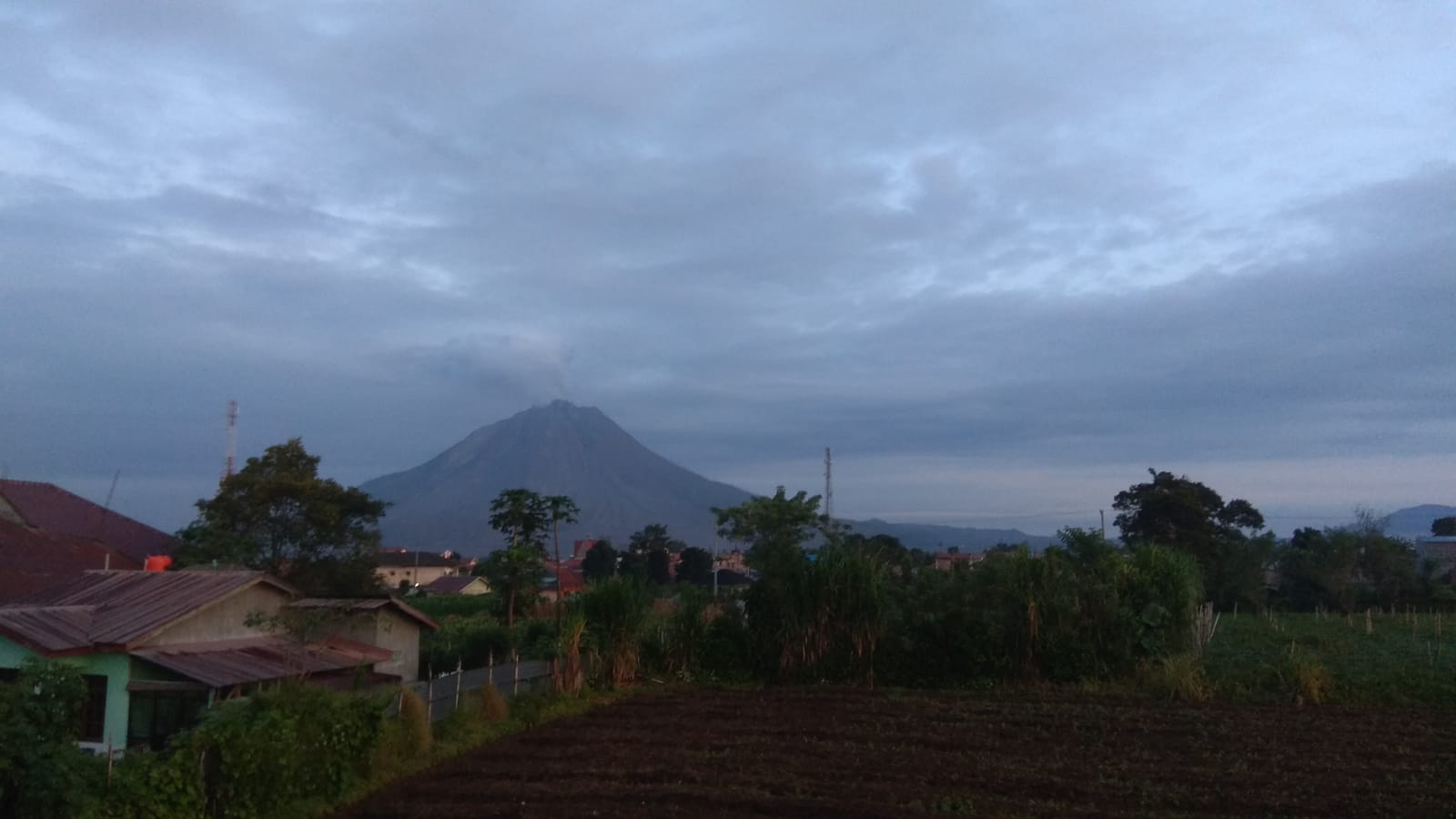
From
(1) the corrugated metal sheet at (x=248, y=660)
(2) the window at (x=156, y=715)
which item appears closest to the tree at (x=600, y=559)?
(1) the corrugated metal sheet at (x=248, y=660)

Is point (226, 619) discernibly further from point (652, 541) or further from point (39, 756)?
point (652, 541)

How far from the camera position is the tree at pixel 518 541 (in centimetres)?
1847

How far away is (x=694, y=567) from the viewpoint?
4553cm

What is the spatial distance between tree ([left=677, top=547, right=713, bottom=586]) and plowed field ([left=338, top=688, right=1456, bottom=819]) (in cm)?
3131

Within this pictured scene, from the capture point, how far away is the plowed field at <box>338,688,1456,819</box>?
827 cm

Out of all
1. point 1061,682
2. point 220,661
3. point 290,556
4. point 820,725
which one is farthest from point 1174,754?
point 290,556

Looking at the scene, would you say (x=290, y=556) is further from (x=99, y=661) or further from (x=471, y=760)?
(x=471, y=760)

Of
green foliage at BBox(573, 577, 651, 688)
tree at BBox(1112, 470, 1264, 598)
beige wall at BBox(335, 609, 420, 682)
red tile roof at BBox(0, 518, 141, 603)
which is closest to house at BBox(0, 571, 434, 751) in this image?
beige wall at BBox(335, 609, 420, 682)

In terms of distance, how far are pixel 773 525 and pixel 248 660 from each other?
878 cm

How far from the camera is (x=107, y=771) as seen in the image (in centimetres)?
652

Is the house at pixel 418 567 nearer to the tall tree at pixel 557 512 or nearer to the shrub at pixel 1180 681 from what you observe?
the tall tree at pixel 557 512

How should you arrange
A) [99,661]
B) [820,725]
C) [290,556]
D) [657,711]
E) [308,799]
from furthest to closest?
[290,556] → [657,711] → [820,725] → [99,661] → [308,799]

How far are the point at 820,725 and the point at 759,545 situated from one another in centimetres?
585

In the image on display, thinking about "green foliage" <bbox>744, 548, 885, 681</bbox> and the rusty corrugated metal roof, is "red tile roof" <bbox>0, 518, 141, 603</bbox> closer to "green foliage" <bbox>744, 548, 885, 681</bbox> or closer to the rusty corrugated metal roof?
the rusty corrugated metal roof
